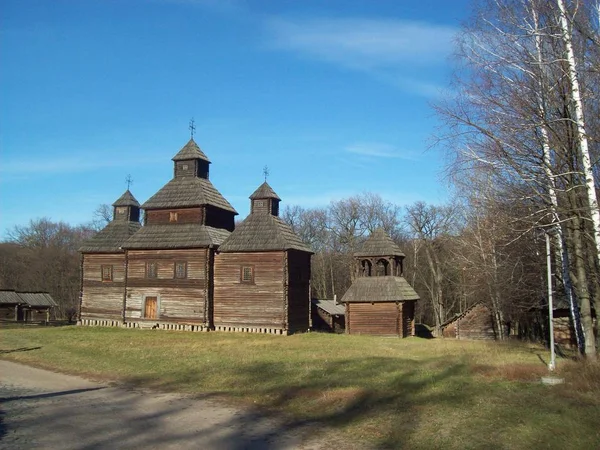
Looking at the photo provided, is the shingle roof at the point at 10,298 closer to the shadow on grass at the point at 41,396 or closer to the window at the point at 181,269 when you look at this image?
the window at the point at 181,269

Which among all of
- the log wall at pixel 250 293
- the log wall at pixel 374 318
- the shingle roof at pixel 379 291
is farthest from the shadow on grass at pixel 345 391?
the shingle roof at pixel 379 291

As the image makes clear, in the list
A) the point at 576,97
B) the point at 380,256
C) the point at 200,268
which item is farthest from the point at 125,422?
the point at 380,256

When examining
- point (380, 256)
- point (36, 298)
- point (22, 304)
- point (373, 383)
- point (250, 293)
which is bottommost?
point (373, 383)

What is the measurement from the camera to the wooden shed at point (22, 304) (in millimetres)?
49487

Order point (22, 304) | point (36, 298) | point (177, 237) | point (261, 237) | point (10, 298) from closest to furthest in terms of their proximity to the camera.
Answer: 1. point (261, 237)
2. point (177, 237)
3. point (10, 298)
4. point (22, 304)
5. point (36, 298)

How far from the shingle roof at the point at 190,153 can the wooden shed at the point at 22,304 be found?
23115 mm

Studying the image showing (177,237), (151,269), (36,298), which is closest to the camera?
(177,237)

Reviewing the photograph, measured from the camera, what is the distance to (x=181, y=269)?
115 ft

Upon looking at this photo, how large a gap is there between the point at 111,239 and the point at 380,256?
66.7 feet

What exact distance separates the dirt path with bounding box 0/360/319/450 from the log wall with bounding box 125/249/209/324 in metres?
18.8

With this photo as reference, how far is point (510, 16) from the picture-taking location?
13977mm

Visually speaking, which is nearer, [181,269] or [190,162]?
[181,269]

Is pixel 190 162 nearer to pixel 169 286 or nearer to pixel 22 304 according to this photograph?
pixel 169 286

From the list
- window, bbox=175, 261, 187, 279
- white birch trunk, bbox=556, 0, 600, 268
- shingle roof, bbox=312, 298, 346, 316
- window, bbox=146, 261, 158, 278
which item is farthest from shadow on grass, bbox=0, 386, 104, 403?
shingle roof, bbox=312, 298, 346, 316
